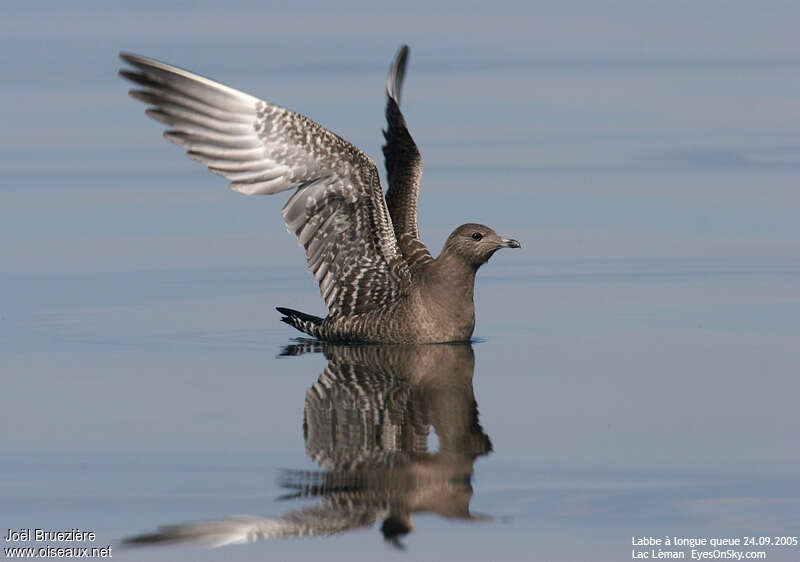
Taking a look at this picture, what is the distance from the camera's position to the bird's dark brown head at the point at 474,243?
44.6ft

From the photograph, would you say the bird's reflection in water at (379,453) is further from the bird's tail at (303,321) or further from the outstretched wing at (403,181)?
the outstretched wing at (403,181)

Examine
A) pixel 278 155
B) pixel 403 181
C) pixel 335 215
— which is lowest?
pixel 335 215

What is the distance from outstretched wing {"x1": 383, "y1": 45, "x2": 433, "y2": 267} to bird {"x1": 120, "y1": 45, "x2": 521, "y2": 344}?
1 cm

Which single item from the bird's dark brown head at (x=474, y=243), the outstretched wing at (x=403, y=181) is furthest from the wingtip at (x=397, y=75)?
the bird's dark brown head at (x=474, y=243)

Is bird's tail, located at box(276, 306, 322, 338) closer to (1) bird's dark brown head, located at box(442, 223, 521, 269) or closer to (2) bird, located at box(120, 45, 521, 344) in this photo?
(2) bird, located at box(120, 45, 521, 344)

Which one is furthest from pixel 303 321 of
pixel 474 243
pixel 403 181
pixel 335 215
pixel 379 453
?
pixel 379 453

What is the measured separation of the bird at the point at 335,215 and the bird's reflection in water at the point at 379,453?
1.04m

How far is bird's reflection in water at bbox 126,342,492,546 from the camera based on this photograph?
7859mm

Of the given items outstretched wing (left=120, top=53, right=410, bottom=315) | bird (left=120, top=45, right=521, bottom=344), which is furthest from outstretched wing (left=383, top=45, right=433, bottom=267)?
outstretched wing (left=120, top=53, right=410, bottom=315)

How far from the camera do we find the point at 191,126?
41.1ft

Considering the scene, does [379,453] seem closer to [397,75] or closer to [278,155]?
[278,155]

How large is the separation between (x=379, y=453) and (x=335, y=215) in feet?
14.4

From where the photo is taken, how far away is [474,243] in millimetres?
13586

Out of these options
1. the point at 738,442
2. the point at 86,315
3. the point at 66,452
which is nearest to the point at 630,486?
the point at 738,442
